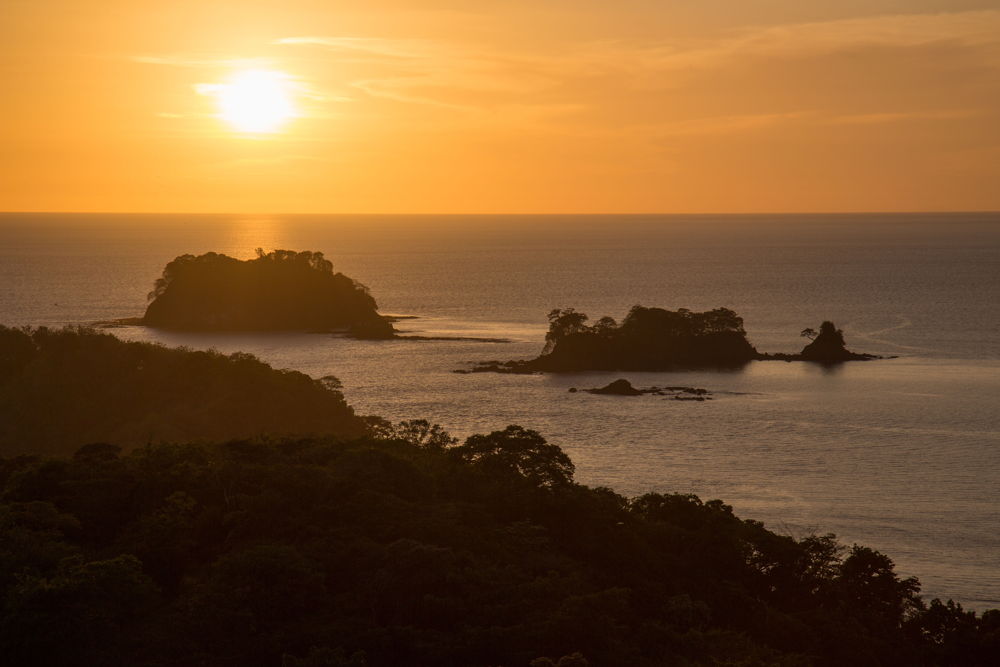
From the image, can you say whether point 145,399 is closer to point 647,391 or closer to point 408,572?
point 408,572

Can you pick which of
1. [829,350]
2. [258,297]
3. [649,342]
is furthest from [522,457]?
[258,297]

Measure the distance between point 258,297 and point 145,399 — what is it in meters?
86.2

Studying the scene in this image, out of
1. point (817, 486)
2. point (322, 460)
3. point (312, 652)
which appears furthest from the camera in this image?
point (817, 486)

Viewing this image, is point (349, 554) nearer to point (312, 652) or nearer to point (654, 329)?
point (312, 652)

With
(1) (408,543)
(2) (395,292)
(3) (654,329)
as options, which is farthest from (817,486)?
(2) (395,292)

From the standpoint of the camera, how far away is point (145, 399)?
2368 inches

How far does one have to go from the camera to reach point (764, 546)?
3728 cm

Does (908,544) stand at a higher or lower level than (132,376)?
lower

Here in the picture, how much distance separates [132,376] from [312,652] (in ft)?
133

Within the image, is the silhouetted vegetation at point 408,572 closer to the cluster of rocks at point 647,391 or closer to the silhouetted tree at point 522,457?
the silhouetted tree at point 522,457

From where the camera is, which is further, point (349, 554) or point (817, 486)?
point (817, 486)

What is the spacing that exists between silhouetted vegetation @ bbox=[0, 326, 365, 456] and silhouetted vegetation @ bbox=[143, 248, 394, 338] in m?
73.6

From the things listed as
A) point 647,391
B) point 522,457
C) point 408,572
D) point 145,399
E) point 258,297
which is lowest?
point 647,391

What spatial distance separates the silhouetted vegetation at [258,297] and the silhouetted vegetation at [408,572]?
99520mm
